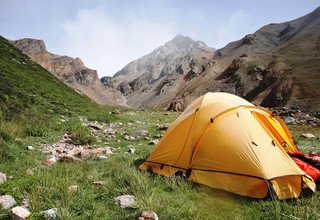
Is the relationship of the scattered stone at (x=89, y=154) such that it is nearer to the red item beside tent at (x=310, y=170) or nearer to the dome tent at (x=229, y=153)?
the dome tent at (x=229, y=153)

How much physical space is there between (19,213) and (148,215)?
2.18 metres

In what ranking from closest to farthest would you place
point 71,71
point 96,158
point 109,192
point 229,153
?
point 109,192, point 229,153, point 96,158, point 71,71

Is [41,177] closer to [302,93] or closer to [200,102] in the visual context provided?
[200,102]

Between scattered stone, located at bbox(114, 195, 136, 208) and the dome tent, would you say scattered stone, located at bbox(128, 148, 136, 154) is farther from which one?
scattered stone, located at bbox(114, 195, 136, 208)

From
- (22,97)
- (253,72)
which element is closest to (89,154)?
(22,97)

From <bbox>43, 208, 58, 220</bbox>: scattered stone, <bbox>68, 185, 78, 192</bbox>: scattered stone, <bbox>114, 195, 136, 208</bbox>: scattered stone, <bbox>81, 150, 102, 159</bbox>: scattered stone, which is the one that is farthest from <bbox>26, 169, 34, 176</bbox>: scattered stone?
<bbox>81, 150, 102, 159</bbox>: scattered stone

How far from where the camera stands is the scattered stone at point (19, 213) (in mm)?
5632

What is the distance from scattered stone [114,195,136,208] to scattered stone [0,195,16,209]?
193 cm

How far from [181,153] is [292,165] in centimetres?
280

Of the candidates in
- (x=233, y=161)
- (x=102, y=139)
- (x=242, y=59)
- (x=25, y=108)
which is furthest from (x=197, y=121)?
(x=242, y=59)

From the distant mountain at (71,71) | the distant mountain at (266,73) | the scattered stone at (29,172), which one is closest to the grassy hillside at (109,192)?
the scattered stone at (29,172)

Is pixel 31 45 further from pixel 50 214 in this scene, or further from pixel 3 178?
pixel 50 214

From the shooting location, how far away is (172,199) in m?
6.67

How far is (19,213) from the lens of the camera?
568cm
